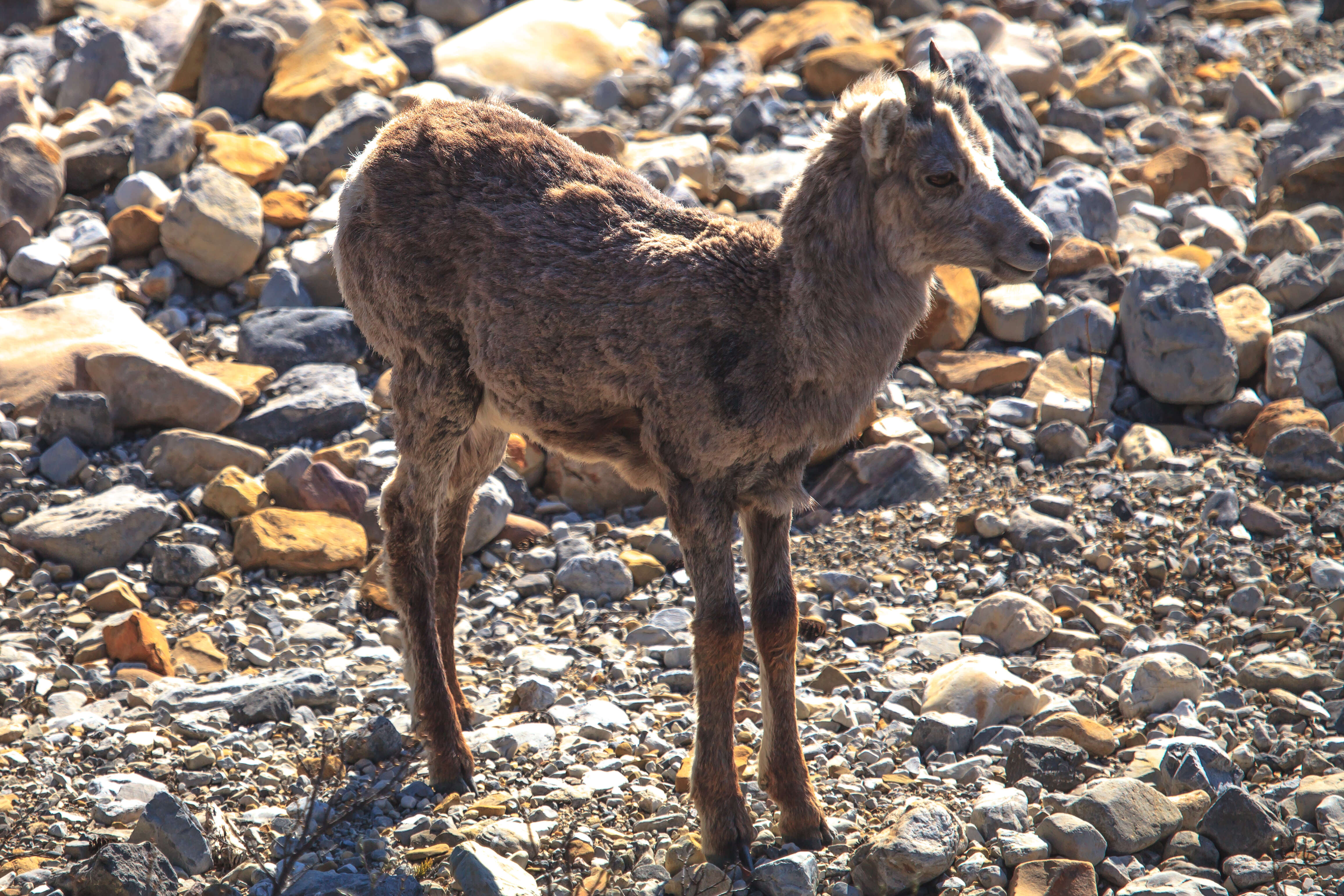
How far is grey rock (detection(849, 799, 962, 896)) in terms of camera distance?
192 inches

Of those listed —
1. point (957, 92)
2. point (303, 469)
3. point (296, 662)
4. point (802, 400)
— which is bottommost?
point (296, 662)

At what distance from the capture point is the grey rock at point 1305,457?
26.5ft

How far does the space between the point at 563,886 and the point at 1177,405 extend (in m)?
6.41

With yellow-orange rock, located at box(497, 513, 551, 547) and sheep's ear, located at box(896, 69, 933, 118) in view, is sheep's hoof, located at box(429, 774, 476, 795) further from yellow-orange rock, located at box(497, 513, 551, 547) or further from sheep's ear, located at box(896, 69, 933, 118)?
sheep's ear, located at box(896, 69, 933, 118)

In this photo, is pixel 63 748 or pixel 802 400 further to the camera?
pixel 63 748

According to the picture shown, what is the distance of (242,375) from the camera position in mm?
9219

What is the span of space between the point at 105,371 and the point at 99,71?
634 cm

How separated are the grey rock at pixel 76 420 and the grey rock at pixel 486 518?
2885mm

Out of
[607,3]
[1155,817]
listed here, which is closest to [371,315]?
[1155,817]

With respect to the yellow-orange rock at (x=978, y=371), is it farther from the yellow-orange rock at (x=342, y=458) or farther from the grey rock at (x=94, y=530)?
the grey rock at (x=94, y=530)

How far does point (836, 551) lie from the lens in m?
7.93

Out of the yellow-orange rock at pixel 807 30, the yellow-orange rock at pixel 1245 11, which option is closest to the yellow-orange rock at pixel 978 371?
the yellow-orange rock at pixel 807 30

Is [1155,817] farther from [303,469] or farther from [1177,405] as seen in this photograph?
[303,469]

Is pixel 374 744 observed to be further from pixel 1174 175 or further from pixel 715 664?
pixel 1174 175
